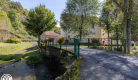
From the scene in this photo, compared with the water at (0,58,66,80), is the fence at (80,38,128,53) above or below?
above

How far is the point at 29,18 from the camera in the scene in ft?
50.2

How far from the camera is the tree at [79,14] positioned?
15.2 metres

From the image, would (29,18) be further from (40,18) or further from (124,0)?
(124,0)

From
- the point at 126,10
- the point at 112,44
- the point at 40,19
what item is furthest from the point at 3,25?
the point at 126,10

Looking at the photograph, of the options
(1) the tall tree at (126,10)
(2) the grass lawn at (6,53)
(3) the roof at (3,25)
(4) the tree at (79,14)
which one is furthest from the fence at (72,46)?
(3) the roof at (3,25)

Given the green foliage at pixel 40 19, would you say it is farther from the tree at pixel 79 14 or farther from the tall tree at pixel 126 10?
the tall tree at pixel 126 10

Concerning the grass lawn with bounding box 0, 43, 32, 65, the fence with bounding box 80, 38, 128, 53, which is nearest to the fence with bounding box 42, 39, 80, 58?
the fence with bounding box 80, 38, 128, 53

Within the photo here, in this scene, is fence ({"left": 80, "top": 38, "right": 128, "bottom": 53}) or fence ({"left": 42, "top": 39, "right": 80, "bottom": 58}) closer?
fence ({"left": 42, "top": 39, "right": 80, "bottom": 58})

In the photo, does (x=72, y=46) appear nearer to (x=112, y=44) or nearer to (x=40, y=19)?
(x=112, y=44)

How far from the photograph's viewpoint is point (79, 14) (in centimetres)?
1609

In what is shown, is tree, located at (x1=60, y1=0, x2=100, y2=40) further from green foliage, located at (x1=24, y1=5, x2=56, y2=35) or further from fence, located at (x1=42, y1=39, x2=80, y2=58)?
fence, located at (x1=42, y1=39, x2=80, y2=58)

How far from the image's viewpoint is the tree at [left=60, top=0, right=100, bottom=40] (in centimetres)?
1523

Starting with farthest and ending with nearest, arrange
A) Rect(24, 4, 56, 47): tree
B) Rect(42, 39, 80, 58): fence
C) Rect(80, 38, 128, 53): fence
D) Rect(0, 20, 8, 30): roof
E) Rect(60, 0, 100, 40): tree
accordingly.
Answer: Rect(0, 20, 8, 30): roof, Rect(60, 0, 100, 40): tree, Rect(24, 4, 56, 47): tree, Rect(80, 38, 128, 53): fence, Rect(42, 39, 80, 58): fence

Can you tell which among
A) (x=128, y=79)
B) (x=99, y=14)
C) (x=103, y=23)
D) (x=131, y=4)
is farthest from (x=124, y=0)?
(x=128, y=79)
